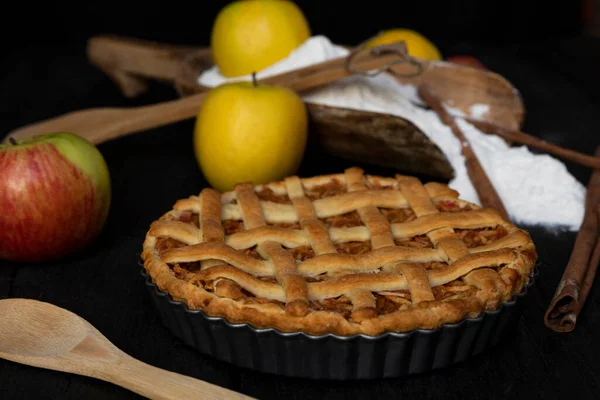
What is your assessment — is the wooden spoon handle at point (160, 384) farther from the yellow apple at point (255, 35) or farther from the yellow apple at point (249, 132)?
the yellow apple at point (255, 35)

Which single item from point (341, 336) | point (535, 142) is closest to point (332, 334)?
point (341, 336)

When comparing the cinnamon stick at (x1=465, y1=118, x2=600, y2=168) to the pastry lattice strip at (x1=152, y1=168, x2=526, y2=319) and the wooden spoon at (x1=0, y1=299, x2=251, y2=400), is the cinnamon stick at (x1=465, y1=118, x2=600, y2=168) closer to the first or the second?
the pastry lattice strip at (x1=152, y1=168, x2=526, y2=319)

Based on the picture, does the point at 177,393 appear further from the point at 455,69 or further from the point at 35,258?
the point at 455,69

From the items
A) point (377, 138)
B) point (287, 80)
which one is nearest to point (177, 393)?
point (377, 138)

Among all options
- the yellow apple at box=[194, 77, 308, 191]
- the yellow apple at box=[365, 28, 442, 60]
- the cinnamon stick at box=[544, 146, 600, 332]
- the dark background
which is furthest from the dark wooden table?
the dark background

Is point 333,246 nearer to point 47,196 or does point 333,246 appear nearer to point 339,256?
point 339,256

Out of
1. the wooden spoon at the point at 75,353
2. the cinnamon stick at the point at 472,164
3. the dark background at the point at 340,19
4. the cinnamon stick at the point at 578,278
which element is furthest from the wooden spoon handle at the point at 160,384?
the dark background at the point at 340,19
